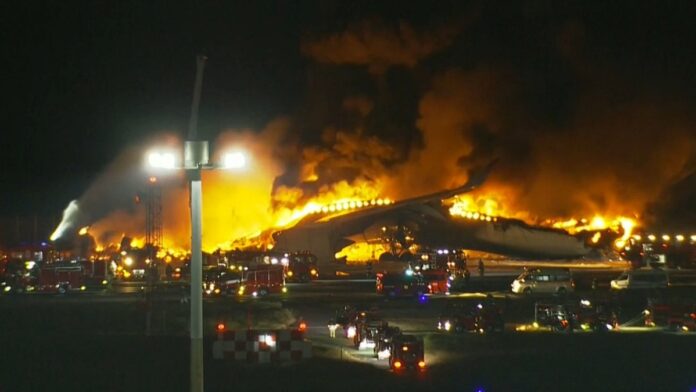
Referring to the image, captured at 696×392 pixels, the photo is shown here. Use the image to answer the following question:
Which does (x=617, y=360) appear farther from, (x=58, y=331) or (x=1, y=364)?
(x=58, y=331)

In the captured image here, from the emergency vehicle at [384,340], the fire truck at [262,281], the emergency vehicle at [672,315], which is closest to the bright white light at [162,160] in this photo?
the emergency vehicle at [384,340]

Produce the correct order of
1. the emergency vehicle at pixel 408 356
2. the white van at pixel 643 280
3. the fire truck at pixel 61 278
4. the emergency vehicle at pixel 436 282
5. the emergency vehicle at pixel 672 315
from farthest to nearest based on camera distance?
the fire truck at pixel 61 278, the white van at pixel 643 280, the emergency vehicle at pixel 436 282, the emergency vehicle at pixel 672 315, the emergency vehicle at pixel 408 356

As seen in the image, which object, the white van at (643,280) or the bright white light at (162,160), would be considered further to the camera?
the white van at (643,280)

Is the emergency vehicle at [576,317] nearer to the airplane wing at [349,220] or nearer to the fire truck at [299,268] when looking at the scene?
the fire truck at [299,268]

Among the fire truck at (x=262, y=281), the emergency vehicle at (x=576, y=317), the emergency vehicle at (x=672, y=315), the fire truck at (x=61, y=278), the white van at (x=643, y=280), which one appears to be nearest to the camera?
the emergency vehicle at (x=672, y=315)

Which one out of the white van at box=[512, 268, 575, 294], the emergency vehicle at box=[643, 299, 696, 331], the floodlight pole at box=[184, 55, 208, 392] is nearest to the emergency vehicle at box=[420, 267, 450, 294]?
the white van at box=[512, 268, 575, 294]

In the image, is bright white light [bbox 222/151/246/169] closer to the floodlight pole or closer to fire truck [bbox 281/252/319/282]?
the floodlight pole

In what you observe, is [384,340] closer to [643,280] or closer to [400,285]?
[400,285]
